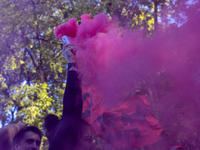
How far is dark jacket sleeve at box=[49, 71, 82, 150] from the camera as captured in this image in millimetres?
1418

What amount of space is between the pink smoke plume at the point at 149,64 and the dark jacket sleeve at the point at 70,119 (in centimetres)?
21

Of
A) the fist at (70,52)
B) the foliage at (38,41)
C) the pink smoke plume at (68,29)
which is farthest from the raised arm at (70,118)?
the foliage at (38,41)

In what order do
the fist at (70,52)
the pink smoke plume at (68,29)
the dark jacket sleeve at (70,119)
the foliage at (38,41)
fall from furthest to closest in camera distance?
1. the foliage at (38,41)
2. the pink smoke plume at (68,29)
3. the fist at (70,52)
4. the dark jacket sleeve at (70,119)

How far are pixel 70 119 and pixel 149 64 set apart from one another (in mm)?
1010

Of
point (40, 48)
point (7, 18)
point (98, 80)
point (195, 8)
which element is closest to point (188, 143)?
point (98, 80)

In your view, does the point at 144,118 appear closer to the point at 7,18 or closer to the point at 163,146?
the point at 163,146

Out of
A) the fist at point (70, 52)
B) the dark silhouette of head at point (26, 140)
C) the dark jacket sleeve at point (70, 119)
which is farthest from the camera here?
the dark silhouette of head at point (26, 140)

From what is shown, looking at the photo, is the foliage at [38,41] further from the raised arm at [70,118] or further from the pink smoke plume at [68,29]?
the raised arm at [70,118]

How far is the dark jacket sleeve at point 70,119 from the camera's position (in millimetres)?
1418

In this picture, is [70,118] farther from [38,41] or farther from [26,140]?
[38,41]

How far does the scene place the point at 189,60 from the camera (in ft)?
5.90

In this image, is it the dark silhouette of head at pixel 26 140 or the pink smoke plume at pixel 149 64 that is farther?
the dark silhouette of head at pixel 26 140

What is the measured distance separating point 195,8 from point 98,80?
45.1 inches

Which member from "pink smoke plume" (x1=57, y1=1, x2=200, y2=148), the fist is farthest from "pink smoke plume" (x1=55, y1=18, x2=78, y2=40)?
the fist
